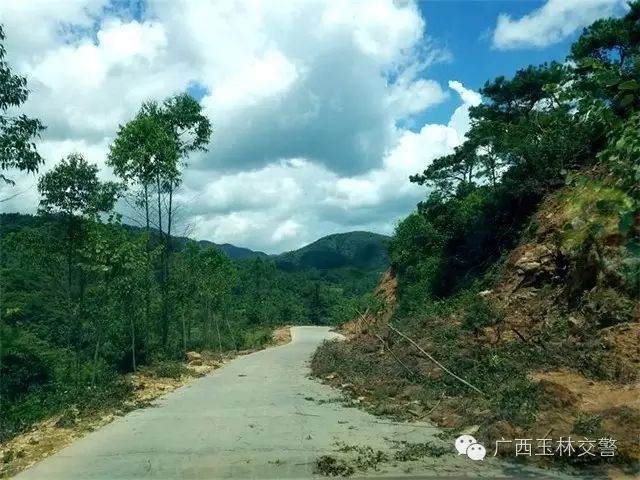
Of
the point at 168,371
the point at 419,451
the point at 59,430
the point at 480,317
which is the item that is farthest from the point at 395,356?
the point at 59,430

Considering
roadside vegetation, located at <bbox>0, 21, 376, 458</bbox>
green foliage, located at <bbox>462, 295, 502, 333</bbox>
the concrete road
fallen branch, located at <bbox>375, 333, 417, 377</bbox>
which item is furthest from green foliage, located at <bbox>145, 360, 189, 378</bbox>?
green foliage, located at <bbox>462, 295, 502, 333</bbox>

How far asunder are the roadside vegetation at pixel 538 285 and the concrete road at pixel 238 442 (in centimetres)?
114

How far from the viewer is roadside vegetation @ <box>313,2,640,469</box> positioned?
608 centimetres

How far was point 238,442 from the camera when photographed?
9.44 m

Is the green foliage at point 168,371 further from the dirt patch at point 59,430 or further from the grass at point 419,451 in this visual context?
the grass at point 419,451

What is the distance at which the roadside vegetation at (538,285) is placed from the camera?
239 inches

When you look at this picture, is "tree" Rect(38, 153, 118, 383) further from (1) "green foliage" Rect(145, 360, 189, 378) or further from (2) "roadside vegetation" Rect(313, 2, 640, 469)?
(2) "roadside vegetation" Rect(313, 2, 640, 469)

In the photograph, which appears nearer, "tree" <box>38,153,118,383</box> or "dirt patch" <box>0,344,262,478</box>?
"dirt patch" <box>0,344,262,478</box>

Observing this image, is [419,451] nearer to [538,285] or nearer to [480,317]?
[480,317]

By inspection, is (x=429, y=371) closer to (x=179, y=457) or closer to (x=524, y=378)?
(x=524, y=378)

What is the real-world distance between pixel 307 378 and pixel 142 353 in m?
8.21

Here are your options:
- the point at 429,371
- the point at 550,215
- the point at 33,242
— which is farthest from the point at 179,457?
the point at 550,215

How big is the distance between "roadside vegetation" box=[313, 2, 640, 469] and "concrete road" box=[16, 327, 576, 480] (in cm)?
114

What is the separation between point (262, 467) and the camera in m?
7.92
